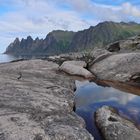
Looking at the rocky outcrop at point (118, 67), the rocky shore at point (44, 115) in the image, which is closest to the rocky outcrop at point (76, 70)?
the rocky outcrop at point (118, 67)

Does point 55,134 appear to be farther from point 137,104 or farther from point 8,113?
point 137,104

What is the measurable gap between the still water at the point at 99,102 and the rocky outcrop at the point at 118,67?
256cm

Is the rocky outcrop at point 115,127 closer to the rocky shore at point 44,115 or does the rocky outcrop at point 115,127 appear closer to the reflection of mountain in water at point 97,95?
the rocky shore at point 44,115

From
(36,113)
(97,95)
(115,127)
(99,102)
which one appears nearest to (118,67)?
(97,95)

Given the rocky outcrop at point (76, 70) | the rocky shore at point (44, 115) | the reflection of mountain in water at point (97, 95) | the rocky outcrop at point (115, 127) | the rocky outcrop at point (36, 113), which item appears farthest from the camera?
the rocky outcrop at point (76, 70)

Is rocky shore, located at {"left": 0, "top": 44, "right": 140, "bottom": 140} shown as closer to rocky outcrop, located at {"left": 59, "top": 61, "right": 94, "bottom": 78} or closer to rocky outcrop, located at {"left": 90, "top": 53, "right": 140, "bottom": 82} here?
rocky outcrop, located at {"left": 59, "top": 61, "right": 94, "bottom": 78}

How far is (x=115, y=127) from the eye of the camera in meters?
14.8

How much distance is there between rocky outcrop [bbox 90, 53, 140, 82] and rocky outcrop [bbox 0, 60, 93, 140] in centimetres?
948

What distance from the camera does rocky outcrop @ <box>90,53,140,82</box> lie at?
2820 centimetres

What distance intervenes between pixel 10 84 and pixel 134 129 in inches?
361

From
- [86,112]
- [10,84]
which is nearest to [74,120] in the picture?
[86,112]

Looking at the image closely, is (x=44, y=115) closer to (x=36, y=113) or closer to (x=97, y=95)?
(x=36, y=113)

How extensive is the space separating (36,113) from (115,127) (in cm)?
417

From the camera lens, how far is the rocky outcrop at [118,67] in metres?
28.2
